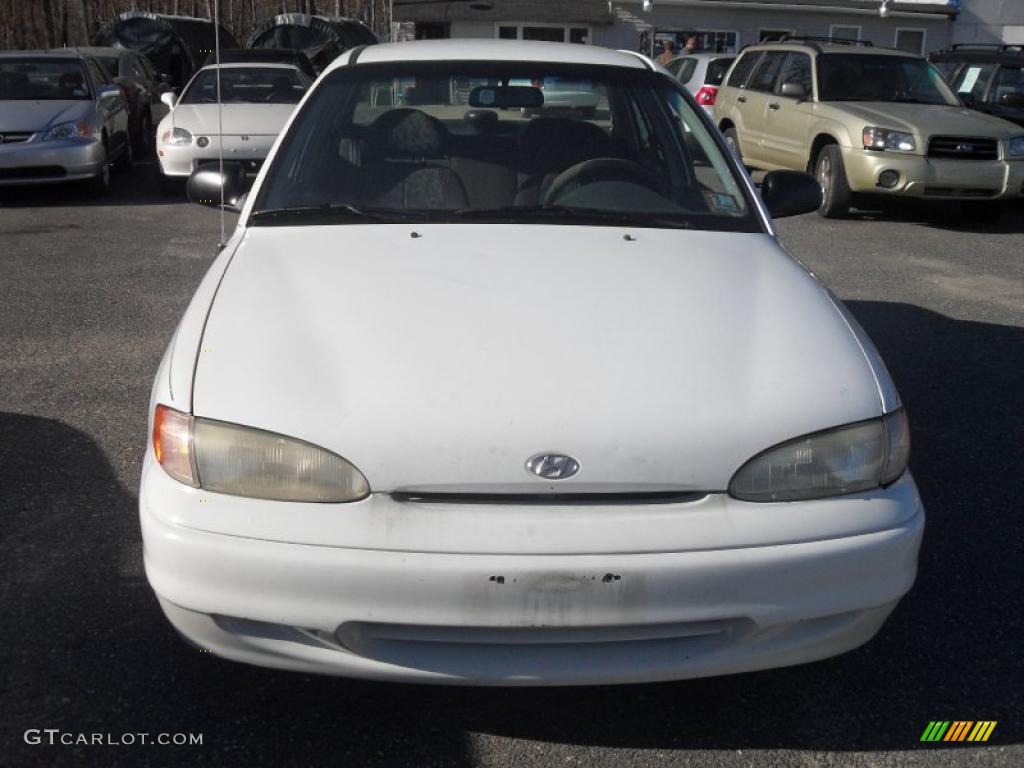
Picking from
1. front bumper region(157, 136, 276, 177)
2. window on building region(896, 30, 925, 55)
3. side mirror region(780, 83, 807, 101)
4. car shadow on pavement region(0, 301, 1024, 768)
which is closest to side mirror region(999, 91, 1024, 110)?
side mirror region(780, 83, 807, 101)

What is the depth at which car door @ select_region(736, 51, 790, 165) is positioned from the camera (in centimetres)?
1233

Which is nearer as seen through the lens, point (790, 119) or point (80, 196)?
point (80, 196)

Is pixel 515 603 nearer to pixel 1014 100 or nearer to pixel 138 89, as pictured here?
pixel 1014 100

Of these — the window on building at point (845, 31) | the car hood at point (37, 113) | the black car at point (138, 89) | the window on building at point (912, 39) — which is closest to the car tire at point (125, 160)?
the black car at point (138, 89)

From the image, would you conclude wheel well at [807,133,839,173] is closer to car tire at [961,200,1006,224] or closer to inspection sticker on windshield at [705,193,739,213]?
car tire at [961,200,1006,224]

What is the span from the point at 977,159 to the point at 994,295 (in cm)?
305

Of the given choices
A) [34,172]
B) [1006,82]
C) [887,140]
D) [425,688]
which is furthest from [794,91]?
[425,688]

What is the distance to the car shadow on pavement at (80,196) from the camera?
11.0m

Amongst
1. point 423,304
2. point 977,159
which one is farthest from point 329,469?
point 977,159

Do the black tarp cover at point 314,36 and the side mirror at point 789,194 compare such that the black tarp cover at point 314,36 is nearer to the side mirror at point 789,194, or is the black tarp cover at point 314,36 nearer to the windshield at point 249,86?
the windshield at point 249,86

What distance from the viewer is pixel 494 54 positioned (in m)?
4.21

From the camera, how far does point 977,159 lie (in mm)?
10188

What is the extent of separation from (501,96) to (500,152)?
0.33m

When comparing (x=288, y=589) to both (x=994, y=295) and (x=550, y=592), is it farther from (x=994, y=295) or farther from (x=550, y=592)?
(x=994, y=295)
